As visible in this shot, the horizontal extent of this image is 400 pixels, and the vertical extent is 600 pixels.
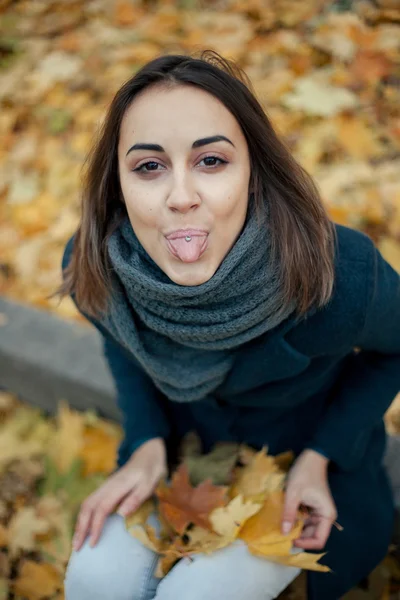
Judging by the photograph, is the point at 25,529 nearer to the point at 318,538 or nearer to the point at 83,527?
the point at 83,527

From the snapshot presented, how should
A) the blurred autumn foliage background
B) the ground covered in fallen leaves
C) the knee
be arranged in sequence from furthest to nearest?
1. the ground covered in fallen leaves
2. the blurred autumn foliage background
3. the knee

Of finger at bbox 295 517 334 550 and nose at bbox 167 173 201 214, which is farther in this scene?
finger at bbox 295 517 334 550

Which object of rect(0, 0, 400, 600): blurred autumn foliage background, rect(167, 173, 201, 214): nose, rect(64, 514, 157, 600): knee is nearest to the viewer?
rect(167, 173, 201, 214): nose

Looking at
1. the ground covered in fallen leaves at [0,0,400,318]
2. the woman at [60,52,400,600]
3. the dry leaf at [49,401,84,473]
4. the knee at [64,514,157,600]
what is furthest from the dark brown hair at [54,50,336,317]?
the ground covered in fallen leaves at [0,0,400,318]

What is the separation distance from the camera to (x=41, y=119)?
9.77 feet

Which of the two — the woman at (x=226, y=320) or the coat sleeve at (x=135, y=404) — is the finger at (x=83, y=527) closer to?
the woman at (x=226, y=320)

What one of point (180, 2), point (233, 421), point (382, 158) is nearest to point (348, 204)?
point (382, 158)

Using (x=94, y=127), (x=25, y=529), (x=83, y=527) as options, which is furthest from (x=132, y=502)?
(x=94, y=127)

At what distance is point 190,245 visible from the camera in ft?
3.46

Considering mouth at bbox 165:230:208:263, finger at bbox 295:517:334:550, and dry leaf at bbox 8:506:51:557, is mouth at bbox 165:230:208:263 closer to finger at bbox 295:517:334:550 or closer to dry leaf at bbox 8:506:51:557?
finger at bbox 295:517:334:550

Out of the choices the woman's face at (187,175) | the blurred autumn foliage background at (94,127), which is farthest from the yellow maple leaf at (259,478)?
the woman's face at (187,175)

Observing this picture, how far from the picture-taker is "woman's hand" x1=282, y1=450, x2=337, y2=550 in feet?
4.19

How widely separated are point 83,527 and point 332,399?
61 cm

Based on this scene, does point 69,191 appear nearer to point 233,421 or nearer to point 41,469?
point 41,469
